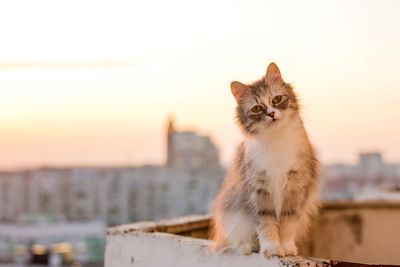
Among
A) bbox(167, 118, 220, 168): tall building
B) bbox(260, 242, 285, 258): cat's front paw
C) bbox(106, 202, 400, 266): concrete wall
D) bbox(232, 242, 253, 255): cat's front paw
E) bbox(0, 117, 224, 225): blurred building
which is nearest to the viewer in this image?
bbox(260, 242, 285, 258): cat's front paw

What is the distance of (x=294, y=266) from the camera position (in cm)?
257

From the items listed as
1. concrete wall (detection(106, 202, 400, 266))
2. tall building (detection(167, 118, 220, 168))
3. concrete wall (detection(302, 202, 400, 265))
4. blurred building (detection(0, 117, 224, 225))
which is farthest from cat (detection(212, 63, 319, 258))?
tall building (detection(167, 118, 220, 168))

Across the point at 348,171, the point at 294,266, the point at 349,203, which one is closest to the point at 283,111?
the point at 294,266

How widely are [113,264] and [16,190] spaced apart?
16199mm

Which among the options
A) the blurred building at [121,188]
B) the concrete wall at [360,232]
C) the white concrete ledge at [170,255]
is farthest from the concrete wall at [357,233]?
the blurred building at [121,188]

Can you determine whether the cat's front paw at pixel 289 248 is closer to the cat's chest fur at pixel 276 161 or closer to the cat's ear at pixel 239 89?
the cat's chest fur at pixel 276 161

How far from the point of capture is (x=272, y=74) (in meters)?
2.96

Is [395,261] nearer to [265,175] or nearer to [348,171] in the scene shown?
[265,175]

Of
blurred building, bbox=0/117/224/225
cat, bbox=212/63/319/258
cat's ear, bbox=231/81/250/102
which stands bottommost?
blurred building, bbox=0/117/224/225

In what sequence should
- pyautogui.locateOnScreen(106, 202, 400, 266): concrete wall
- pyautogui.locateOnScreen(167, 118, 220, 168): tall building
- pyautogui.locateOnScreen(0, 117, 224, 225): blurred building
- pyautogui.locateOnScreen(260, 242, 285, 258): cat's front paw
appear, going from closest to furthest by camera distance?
pyautogui.locateOnScreen(260, 242, 285, 258): cat's front paw
pyautogui.locateOnScreen(106, 202, 400, 266): concrete wall
pyautogui.locateOnScreen(167, 118, 220, 168): tall building
pyautogui.locateOnScreen(0, 117, 224, 225): blurred building

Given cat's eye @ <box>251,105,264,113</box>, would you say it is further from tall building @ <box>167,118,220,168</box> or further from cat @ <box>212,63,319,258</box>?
tall building @ <box>167,118,220,168</box>

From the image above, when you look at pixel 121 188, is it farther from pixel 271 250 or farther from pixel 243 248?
pixel 271 250

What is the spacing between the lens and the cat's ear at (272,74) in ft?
9.67

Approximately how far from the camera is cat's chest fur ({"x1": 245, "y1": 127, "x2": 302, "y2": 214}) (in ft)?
9.25
